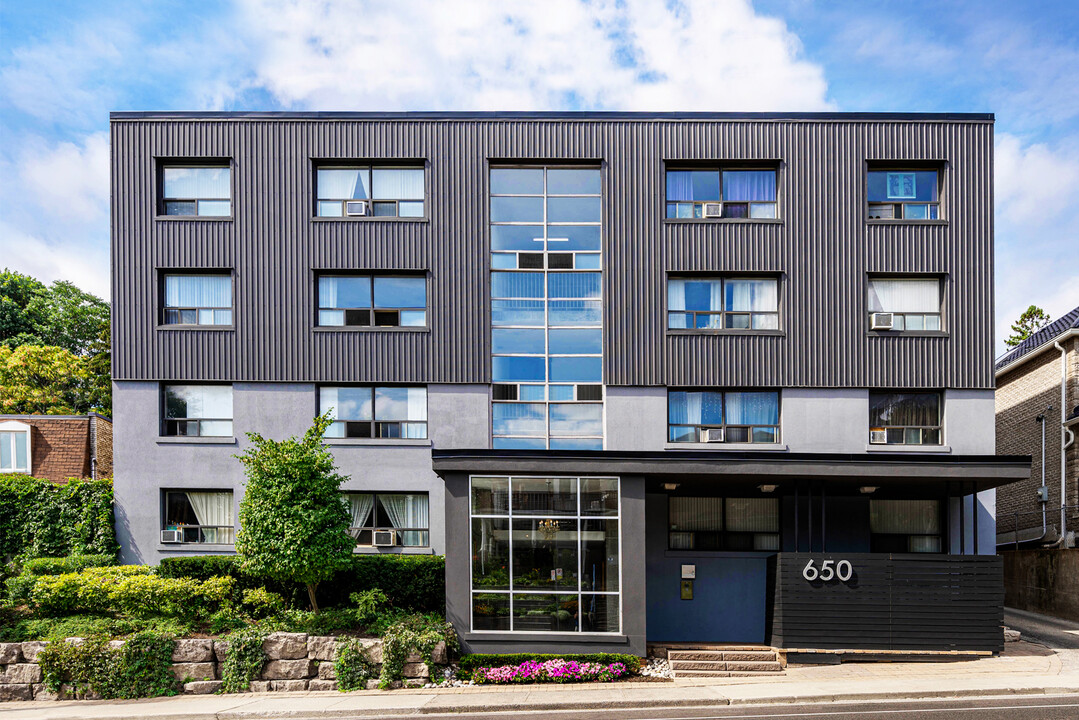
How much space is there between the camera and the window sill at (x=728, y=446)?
1962cm

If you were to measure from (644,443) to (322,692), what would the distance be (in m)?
10.1

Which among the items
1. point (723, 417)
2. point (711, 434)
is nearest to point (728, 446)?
point (711, 434)

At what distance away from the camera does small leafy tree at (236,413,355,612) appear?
1575 cm

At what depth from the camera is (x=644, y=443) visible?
19844 millimetres

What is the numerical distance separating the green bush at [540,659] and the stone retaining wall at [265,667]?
661 mm

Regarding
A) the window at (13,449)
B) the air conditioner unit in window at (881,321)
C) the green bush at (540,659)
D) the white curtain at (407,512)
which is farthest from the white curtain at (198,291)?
the air conditioner unit in window at (881,321)

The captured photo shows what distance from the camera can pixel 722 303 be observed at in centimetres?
2047

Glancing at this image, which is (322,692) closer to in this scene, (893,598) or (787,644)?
(787,644)

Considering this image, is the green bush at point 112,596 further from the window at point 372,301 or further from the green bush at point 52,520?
the window at point 372,301

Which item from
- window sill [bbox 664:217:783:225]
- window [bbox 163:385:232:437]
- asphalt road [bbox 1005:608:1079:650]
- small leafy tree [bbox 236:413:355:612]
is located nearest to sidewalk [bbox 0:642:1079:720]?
small leafy tree [bbox 236:413:355:612]

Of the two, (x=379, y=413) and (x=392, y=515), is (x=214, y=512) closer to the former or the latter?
(x=392, y=515)

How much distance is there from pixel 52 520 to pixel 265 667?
28.6 ft

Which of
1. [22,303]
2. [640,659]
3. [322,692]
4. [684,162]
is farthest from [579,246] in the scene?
[22,303]

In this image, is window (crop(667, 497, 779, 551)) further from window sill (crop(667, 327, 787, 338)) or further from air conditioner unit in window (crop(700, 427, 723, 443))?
window sill (crop(667, 327, 787, 338))
